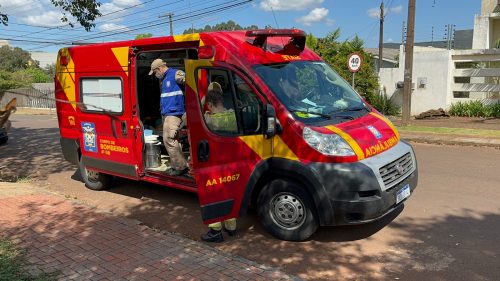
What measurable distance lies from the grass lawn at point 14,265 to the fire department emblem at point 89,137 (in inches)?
105

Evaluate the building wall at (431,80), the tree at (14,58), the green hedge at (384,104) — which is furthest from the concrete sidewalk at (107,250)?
the tree at (14,58)

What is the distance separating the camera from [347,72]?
727 inches

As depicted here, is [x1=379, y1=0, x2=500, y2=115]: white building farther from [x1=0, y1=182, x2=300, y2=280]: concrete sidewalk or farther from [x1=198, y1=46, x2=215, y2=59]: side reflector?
[x1=0, y1=182, x2=300, y2=280]: concrete sidewalk

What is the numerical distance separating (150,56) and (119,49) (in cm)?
45

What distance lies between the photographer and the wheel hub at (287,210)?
4844 millimetres

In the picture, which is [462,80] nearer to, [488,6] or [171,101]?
[488,6]

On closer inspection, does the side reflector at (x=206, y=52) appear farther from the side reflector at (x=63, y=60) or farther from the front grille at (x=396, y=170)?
the side reflector at (x=63, y=60)

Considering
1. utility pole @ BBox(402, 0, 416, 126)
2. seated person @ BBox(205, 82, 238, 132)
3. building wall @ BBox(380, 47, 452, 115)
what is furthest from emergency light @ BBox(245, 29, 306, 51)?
building wall @ BBox(380, 47, 452, 115)

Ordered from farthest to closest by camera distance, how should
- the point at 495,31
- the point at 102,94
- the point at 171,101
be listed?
the point at 495,31, the point at 102,94, the point at 171,101

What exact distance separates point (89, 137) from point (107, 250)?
3048mm

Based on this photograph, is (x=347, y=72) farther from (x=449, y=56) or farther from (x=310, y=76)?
(x=310, y=76)

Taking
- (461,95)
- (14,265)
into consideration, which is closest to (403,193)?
(14,265)

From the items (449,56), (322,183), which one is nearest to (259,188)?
(322,183)

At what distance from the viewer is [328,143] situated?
4.59 metres
